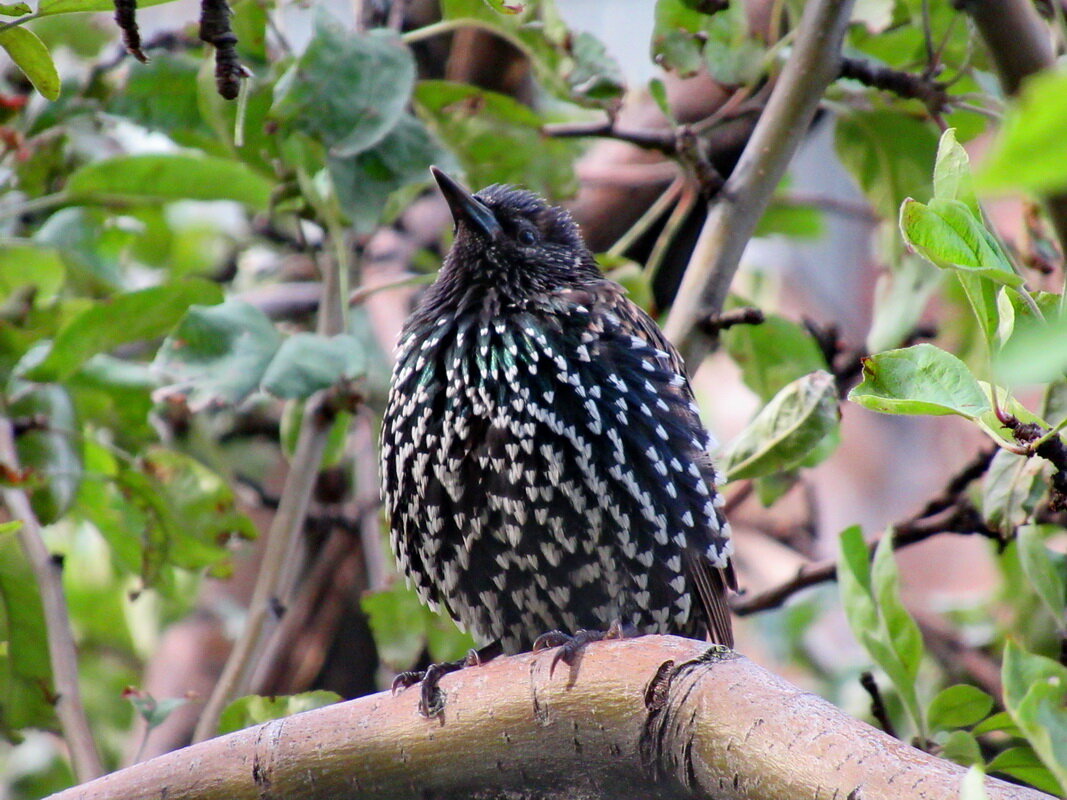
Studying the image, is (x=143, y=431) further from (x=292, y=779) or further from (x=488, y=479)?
(x=292, y=779)

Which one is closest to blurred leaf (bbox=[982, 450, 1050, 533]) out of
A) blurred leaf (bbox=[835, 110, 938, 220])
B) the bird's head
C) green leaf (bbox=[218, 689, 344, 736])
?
blurred leaf (bbox=[835, 110, 938, 220])

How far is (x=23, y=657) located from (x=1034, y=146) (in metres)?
2.62

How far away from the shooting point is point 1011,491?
2.18 meters

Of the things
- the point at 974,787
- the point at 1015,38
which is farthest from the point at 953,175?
the point at 1015,38

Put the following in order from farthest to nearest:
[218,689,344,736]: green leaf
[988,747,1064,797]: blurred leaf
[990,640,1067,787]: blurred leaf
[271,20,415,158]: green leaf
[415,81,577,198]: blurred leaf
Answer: [415,81,577,198]: blurred leaf, [271,20,415,158]: green leaf, [218,689,344,736]: green leaf, [988,747,1064,797]: blurred leaf, [990,640,1067,787]: blurred leaf

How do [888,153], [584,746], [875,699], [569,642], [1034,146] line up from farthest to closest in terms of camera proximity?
[888,153], [875,699], [569,642], [584,746], [1034,146]

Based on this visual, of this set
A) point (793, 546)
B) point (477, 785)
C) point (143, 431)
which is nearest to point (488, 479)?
point (477, 785)

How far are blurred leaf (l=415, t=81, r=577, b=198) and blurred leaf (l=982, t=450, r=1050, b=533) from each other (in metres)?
1.58

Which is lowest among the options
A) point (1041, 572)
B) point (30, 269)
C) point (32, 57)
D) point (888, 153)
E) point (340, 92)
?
point (30, 269)

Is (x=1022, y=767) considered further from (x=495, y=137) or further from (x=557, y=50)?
(x=495, y=137)

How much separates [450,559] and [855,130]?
5.10 ft

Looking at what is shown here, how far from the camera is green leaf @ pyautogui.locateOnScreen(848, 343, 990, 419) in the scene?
1.46 metres

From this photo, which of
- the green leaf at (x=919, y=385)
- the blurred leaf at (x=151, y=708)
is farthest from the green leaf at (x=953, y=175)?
the blurred leaf at (x=151, y=708)

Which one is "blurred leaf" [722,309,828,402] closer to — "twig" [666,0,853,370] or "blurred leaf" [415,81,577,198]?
"twig" [666,0,853,370]
